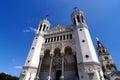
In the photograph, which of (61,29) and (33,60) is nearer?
(33,60)

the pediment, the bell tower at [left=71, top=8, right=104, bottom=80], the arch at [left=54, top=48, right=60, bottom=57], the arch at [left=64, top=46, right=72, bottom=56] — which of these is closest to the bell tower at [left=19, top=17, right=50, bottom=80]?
the pediment

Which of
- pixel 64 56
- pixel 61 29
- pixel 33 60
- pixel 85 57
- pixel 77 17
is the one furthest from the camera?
pixel 77 17

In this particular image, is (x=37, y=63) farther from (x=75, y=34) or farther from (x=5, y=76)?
(x=5, y=76)

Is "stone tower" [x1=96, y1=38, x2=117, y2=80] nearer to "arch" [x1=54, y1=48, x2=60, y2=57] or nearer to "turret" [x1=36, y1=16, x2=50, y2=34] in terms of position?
"arch" [x1=54, y1=48, x2=60, y2=57]

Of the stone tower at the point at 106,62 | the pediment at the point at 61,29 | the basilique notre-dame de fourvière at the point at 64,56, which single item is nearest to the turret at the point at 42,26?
the basilique notre-dame de fourvière at the point at 64,56

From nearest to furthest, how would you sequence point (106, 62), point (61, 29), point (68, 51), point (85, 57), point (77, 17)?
point (85, 57)
point (68, 51)
point (61, 29)
point (77, 17)
point (106, 62)

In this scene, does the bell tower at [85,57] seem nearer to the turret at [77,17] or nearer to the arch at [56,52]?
the turret at [77,17]

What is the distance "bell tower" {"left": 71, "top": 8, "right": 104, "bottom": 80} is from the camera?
1197 cm

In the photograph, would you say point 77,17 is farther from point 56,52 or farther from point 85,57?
point 85,57

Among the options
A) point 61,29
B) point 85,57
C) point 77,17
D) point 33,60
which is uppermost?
point 77,17

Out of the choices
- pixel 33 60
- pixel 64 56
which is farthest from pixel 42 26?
pixel 64 56

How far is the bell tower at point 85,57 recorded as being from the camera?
39.3 ft

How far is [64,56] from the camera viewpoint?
17.7 metres

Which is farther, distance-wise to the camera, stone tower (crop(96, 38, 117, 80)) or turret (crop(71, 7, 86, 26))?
stone tower (crop(96, 38, 117, 80))
